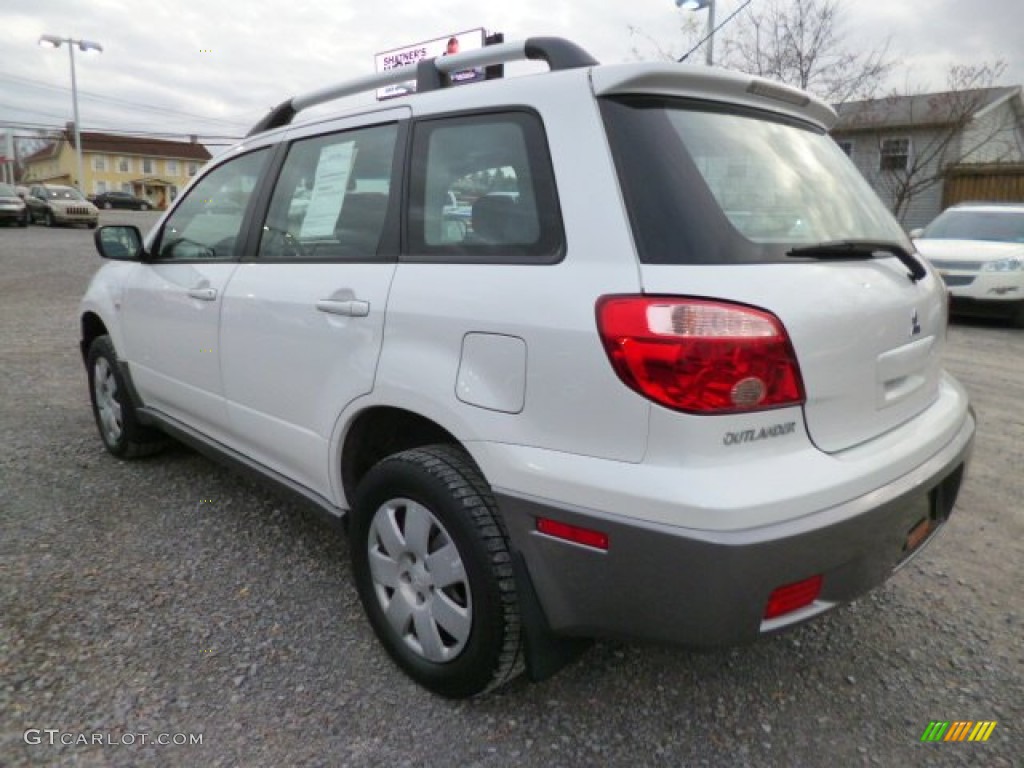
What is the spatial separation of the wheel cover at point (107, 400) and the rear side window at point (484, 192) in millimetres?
2602

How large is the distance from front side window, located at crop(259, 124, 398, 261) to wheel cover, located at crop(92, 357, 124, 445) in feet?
5.89

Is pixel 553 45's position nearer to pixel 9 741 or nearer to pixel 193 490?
pixel 9 741

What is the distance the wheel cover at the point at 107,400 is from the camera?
410 centimetres

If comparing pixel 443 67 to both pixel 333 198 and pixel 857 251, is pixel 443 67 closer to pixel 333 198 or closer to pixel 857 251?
pixel 333 198

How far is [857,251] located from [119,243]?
345cm

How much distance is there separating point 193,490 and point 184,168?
78.0 m

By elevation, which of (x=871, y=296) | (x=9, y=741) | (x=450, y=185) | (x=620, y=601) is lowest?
(x=9, y=741)

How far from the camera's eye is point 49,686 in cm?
225

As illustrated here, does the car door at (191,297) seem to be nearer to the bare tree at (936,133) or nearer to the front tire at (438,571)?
the front tire at (438,571)

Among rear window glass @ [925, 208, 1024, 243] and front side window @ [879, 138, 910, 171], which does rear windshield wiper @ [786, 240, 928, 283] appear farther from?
front side window @ [879, 138, 910, 171]

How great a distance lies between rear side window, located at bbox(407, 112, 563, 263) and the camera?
196 cm

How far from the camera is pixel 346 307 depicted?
7.72 feet

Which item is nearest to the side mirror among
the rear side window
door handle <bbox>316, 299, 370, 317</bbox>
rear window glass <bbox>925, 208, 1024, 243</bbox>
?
door handle <bbox>316, 299, 370, 317</bbox>

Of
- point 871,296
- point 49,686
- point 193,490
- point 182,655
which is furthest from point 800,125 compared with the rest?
point 193,490
